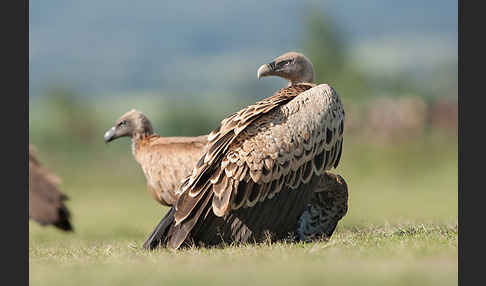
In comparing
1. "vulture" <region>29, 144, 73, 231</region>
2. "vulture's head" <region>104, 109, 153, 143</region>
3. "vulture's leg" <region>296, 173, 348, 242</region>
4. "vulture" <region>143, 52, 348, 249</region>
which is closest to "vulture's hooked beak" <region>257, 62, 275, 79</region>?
"vulture" <region>143, 52, 348, 249</region>

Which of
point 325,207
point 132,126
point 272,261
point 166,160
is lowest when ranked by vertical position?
point 272,261

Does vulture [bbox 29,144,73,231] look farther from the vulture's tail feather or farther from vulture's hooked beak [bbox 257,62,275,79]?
vulture's hooked beak [bbox 257,62,275,79]

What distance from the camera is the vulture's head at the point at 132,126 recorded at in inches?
523

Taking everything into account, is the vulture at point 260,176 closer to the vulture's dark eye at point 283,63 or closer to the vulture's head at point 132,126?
the vulture's dark eye at point 283,63

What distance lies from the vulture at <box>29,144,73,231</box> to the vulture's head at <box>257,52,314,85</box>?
3.26 metres

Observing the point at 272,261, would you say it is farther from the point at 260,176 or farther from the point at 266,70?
the point at 266,70

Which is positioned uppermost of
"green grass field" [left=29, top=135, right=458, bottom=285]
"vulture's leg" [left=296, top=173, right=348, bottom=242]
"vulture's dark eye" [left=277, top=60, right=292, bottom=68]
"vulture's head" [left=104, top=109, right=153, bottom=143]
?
"vulture's dark eye" [left=277, top=60, right=292, bottom=68]

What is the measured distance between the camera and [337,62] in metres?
69.7

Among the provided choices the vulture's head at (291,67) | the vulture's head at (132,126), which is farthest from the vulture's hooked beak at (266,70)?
the vulture's head at (132,126)

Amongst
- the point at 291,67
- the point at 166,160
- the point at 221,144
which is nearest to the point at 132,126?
the point at 166,160

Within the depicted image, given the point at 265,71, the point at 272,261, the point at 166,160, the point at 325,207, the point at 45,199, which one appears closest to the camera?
the point at 272,261

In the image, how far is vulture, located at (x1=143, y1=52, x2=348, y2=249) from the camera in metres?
8.74

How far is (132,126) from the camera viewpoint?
13.4m

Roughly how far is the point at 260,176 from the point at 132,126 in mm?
5206
